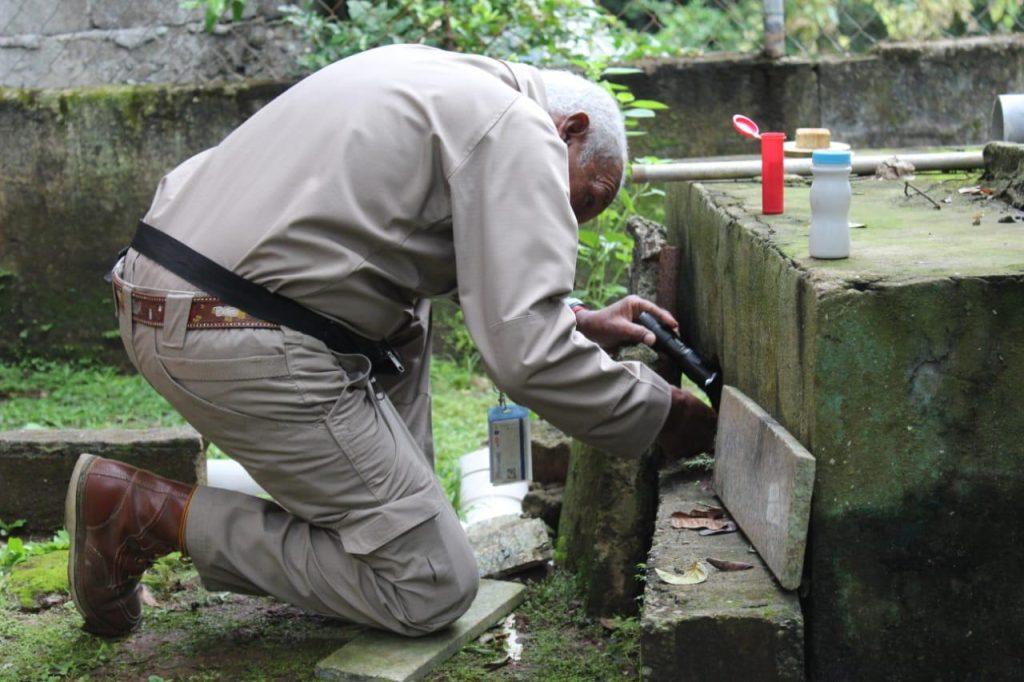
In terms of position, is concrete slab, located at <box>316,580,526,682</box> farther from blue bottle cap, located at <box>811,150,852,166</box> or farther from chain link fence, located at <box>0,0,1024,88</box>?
chain link fence, located at <box>0,0,1024,88</box>

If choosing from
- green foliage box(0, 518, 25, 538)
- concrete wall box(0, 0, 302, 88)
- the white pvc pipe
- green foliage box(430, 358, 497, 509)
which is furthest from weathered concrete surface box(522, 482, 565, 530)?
concrete wall box(0, 0, 302, 88)

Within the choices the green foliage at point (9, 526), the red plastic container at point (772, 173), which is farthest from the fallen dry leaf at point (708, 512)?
the green foliage at point (9, 526)

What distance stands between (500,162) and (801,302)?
70cm

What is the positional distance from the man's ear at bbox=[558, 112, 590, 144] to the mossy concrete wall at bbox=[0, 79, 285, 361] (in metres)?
3.12

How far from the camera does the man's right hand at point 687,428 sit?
288cm

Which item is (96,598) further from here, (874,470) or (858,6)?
(858,6)

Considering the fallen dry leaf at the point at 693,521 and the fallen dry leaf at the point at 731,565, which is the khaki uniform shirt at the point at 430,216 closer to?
the fallen dry leaf at the point at 693,521

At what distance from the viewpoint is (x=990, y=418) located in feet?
7.03

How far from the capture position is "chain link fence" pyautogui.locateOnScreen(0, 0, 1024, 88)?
214 inches

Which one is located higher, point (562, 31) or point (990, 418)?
point (562, 31)

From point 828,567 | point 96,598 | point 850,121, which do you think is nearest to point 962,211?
point 828,567

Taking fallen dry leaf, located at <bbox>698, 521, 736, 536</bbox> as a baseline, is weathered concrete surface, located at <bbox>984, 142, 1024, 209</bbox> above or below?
above

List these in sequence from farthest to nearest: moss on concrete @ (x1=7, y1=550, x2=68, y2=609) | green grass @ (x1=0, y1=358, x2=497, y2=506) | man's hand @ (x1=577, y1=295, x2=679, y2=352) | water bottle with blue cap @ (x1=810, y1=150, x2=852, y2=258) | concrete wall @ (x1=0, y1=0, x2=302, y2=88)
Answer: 1. concrete wall @ (x1=0, y1=0, x2=302, y2=88)
2. green grass @ (x1=0, y1=358, x2=497, y2=506)
3. moss on concrete @ (x1=7, y1=550, x2=68, y2=609)
4. man's hand @ (x1=577, y1=295, x2=679, y2=352)
5. water bottle with blue cap @ (x1=810, y1=150, x2=852, y2=258)

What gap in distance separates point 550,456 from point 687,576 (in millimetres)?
1437
